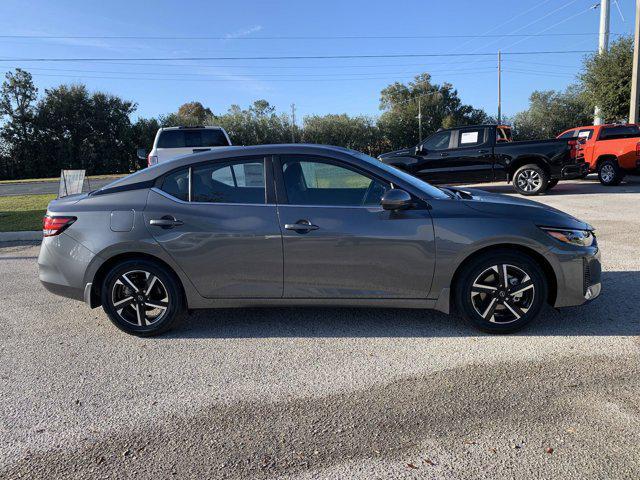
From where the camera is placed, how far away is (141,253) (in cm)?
413

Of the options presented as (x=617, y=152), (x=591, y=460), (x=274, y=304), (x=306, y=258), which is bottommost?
(x=591, y=460)

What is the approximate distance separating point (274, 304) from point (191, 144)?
9.11m

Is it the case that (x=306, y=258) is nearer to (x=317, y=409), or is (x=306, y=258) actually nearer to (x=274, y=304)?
(x=274, y=304)

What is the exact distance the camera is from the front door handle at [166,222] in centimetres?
404

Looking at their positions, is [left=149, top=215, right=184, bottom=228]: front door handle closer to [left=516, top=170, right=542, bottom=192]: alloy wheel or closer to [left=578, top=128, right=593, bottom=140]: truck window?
[left=516, top=170, right=542, bottom=192]: alloy wheel

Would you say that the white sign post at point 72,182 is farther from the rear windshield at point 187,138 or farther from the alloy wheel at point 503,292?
the alloy wheel at point 503,292

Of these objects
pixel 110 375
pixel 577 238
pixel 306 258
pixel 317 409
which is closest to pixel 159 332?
pixel 110 375

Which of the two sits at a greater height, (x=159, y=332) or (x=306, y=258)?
(x=306, y=258)

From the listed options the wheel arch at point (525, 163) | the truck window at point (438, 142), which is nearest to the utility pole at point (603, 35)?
the wheel arch at point (525, 163)

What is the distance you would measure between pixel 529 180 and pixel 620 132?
13.2 ft

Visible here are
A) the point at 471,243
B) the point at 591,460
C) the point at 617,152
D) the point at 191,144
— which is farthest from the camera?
the point at 617,152

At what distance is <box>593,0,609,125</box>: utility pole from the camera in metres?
21.8

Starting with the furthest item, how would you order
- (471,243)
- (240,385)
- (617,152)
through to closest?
(617,152)
(471,243)
(240,385)

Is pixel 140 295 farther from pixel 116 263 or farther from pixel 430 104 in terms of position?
pixel 430 104
